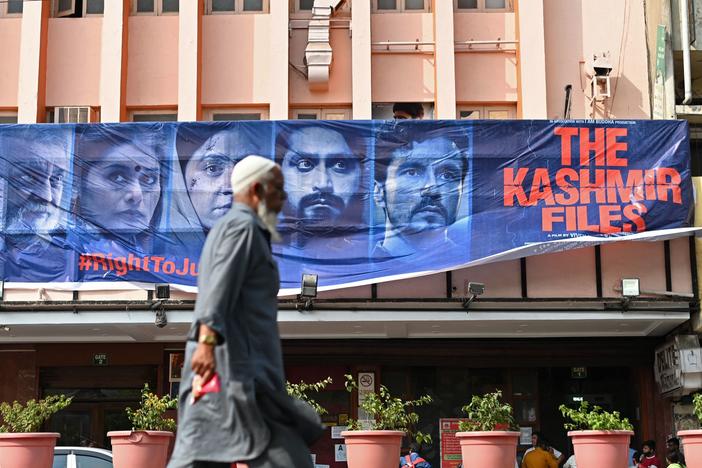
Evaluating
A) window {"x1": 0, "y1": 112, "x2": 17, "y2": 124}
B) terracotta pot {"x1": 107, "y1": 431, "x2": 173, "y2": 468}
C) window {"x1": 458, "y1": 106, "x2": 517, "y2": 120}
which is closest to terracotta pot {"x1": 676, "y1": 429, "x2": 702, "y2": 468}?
terracotta pot {"x1": 107, "y1": 431, "x2": 173, "y2": 468}

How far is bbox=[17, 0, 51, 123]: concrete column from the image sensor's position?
2031 cm

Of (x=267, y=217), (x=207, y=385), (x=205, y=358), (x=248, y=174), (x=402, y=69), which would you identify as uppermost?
(x=402, y=69)

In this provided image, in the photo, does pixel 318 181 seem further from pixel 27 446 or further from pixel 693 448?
pixel 693 448

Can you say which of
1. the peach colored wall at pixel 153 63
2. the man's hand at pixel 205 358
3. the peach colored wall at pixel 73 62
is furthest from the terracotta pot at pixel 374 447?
the man's hand at pixel 205 358

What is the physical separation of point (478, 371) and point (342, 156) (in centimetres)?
523

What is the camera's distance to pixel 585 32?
67.6 ft

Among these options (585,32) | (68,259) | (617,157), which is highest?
(585,32)

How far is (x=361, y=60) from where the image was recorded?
20328 mm

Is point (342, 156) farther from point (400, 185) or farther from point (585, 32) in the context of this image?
point (585, 32)

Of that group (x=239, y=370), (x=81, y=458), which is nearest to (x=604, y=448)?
(x=81, y=458)

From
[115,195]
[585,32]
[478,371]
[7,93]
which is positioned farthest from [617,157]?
[7,93]

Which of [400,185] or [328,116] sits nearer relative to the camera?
[400,185]

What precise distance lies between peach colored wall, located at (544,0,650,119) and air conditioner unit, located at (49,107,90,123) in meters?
7.88

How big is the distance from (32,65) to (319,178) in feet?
18.4
